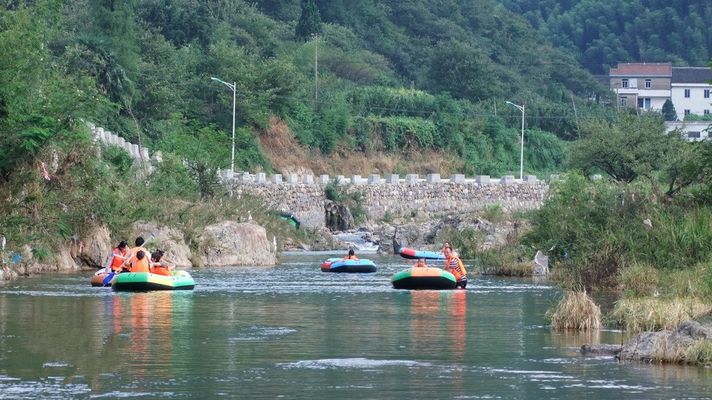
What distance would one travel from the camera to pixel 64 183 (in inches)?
1839

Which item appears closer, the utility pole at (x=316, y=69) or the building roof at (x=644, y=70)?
the utility pole at (x=316, y=69)

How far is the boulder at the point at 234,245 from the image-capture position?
5331 centimetres

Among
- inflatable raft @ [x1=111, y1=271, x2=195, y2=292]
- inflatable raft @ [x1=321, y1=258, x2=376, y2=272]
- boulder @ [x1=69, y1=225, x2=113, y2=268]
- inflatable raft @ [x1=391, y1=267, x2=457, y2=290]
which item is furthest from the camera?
inflatable raft @ [x1=321, y1=258, x2=376, y2=272]

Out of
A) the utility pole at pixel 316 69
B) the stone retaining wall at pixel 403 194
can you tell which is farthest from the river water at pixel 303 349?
the utility pole at pixel 316 69

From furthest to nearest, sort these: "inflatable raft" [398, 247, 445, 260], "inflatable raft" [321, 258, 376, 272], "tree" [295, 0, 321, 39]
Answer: "tree" [295, 0, 321, 39] < "inflatable raft" [398, 247, 445, 260] < "inflatable raft" [321, 258, 376, 272]

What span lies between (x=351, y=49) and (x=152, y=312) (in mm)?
88108

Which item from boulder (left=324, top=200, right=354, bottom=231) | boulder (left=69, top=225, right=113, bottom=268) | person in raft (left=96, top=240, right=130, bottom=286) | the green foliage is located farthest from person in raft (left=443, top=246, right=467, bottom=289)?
boulder (left=324, top=200, right=354, bottom=231)

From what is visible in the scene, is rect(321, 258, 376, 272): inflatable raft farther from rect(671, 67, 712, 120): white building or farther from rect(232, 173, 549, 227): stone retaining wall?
rect(671, 67, 712, 120): white building

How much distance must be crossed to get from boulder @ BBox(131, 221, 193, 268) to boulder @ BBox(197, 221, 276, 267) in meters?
1.07

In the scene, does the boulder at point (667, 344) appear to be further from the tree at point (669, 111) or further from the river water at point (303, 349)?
the tree at point (669, 111)

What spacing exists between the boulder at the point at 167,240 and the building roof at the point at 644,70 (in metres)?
106

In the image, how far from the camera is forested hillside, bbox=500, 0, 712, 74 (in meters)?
166

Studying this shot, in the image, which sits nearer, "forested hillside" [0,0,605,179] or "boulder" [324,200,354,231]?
"forested hillside" [0,0,605,179]

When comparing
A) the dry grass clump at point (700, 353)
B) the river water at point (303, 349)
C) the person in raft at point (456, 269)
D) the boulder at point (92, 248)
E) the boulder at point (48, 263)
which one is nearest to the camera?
the river water at point (303, 349)
